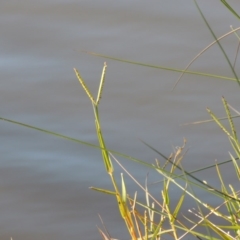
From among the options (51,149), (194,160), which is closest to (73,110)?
(51,149)

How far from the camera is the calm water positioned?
6.51ft

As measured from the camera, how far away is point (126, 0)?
9.55ft

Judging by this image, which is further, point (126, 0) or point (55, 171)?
point (126, 0)

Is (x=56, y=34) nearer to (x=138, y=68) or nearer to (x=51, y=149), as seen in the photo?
(x=138, y=68)

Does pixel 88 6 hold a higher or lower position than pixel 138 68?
higher

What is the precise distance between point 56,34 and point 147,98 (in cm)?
55

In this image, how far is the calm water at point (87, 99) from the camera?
1983 millimetres

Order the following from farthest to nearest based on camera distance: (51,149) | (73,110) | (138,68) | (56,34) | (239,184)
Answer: (56,34)
(138,68)
(73,110)
(51,149)
(239,184)

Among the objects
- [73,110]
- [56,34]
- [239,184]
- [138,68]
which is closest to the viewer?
[239,184]

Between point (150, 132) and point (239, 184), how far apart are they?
0.36m

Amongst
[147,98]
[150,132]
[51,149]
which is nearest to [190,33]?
[147,98]

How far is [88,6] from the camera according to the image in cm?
289

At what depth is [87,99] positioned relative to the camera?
238cm

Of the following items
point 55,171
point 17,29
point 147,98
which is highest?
point 17,29
